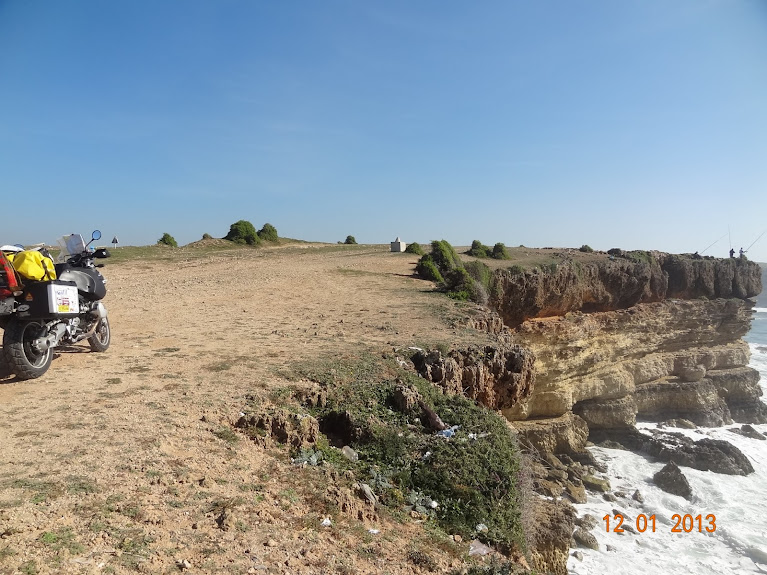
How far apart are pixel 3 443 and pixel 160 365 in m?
2.65

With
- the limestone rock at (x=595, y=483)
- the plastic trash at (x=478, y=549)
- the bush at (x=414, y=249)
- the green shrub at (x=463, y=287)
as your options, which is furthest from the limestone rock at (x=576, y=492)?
the bush at (x=414, y=249)

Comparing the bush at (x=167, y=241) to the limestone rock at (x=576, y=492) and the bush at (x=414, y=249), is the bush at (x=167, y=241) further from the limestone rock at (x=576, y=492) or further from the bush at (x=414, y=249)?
the limestone rock at (x=576, y=492)

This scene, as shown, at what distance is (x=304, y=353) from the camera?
7613 mm

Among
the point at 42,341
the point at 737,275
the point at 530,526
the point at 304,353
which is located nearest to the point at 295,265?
the point at 304,353

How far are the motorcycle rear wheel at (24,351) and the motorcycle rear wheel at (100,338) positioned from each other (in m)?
1.18

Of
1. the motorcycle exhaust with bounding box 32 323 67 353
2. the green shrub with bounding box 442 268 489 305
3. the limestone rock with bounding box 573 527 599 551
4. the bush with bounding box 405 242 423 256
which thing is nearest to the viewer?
the motorcycle exhaust with bounding box 32 323 67 353

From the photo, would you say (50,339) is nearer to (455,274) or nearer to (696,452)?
A: (455,274)

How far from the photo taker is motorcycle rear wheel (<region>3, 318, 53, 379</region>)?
5.28m

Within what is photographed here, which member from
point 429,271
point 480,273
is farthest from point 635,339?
point 429,271

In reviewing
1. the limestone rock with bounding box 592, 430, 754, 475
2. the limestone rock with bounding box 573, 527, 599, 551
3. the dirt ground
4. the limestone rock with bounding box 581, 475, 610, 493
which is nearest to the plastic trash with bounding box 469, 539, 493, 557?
the dirt ground

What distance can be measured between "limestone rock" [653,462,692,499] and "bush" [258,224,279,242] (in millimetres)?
25165

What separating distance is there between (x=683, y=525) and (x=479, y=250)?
17.7 metres

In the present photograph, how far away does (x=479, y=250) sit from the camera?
2842 centimetres

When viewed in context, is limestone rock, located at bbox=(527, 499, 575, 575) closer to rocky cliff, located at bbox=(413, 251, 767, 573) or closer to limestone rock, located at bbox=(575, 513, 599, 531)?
limestone rock, located at bbox=(575, 513, 599, 531)
